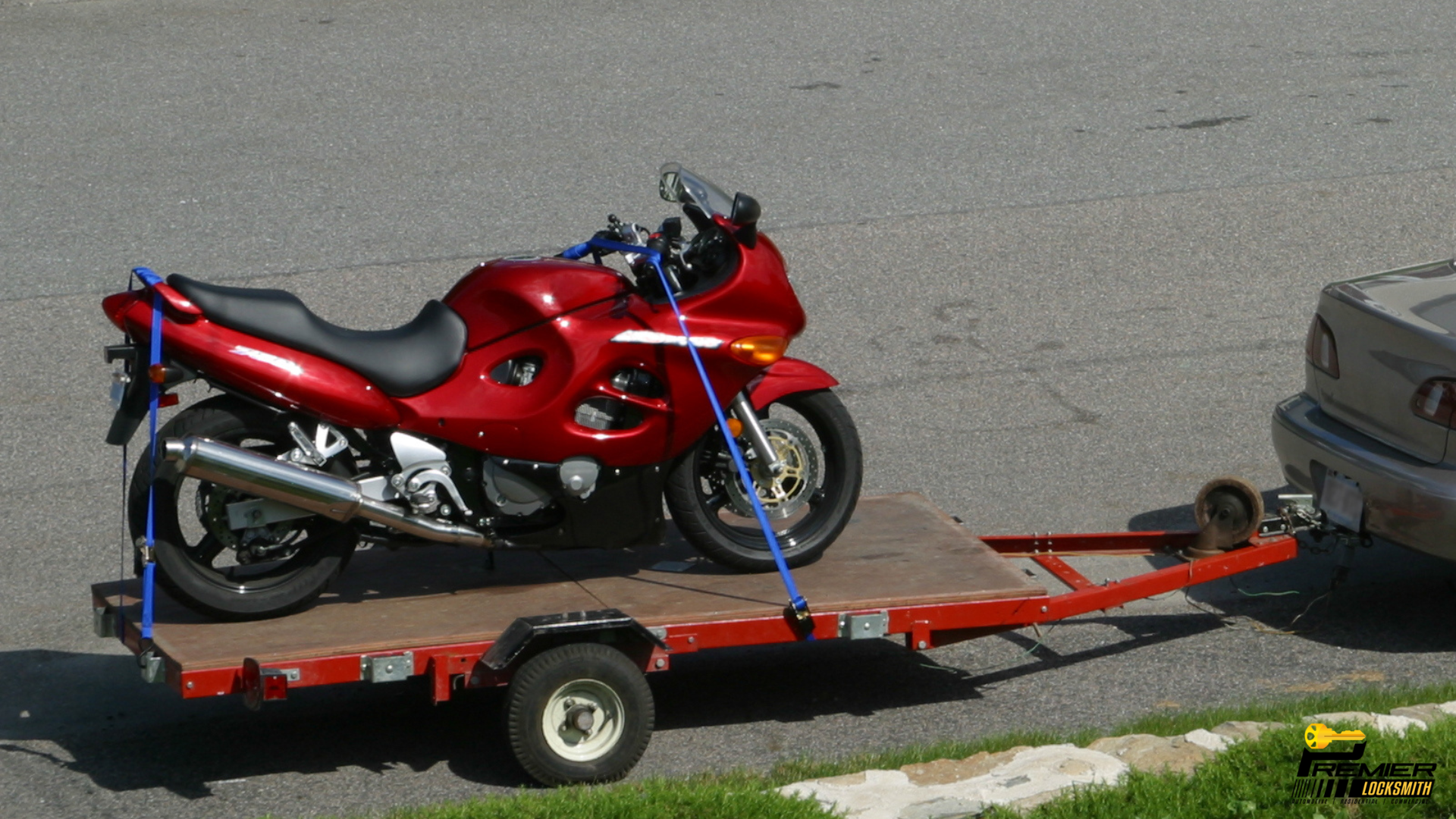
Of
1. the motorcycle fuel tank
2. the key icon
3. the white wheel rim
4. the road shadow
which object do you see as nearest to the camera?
the key icon

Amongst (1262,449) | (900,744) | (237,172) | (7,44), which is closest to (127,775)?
(900,744)

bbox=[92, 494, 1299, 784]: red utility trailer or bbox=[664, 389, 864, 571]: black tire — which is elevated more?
bbox=[664, 389, 864, 571]: black tire

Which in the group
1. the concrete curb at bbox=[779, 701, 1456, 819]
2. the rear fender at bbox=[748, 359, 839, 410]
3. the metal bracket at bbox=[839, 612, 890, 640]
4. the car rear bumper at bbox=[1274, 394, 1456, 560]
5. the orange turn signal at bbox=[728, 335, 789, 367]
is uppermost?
the orange turn signal at bbox=[728, 335, 789, 367]

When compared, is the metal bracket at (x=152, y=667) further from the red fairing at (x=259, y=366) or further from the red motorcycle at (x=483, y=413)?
the red fairing at (x=259, y=366)

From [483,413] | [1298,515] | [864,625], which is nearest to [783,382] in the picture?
[864,625]

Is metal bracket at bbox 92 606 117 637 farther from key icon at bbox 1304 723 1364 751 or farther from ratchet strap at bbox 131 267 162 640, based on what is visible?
key icon at bbox 1304 723 1364 751

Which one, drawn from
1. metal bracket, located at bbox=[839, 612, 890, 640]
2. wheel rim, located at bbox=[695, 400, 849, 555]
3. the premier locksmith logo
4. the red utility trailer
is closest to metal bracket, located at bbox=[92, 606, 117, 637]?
the red utility trailer

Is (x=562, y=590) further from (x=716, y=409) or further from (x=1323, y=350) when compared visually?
(x=1323, y=350)

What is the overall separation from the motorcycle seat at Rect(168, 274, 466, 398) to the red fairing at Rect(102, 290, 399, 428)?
36 millimetres

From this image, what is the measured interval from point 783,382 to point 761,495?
16.0 inches

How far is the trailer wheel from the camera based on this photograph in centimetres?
510

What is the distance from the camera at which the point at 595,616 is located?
5223 millimetres

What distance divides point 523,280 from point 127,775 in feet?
6.56

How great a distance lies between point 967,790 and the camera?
476 cm
